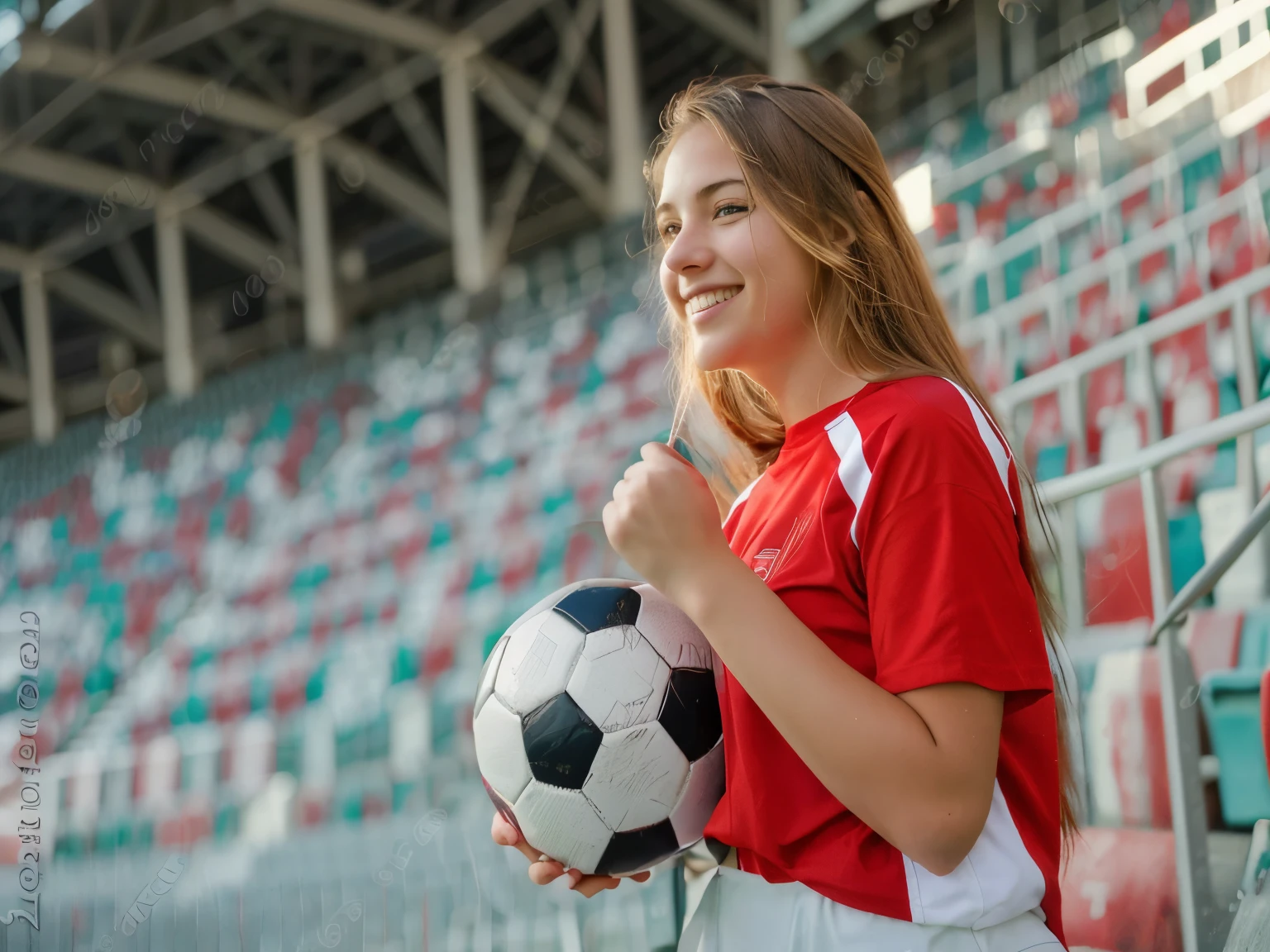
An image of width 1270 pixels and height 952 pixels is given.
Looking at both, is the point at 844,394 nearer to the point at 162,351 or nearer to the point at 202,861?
the point at 202,861

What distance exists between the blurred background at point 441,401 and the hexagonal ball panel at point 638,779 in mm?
446

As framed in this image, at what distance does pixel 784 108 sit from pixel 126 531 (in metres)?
9.57

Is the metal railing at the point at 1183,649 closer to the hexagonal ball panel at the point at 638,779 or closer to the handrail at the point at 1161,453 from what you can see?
the handrail at the point at 1161,453

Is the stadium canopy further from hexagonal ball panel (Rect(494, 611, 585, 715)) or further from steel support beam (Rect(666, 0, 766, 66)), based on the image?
hexagonal ball panel (Rect(494, 611, 585, 715))

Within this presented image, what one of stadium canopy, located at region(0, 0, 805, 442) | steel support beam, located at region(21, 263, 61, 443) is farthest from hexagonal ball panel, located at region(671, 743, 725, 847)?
steel support beam, located at region(21, 263, 61, 443)

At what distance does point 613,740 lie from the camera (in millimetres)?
1130

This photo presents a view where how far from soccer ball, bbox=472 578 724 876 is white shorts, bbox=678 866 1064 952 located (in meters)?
0.09

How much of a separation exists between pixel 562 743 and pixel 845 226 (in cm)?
57

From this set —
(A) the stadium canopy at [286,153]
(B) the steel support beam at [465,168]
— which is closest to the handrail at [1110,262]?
(A) the stadium canopy at [286,153]

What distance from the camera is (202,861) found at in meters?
3.24

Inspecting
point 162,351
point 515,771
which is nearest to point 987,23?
point 515,771

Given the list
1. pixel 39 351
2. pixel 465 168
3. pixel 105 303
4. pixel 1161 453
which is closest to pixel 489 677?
pixel 1161 453

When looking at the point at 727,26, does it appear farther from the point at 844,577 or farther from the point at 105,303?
the point at 844,577

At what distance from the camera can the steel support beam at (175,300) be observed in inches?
472
